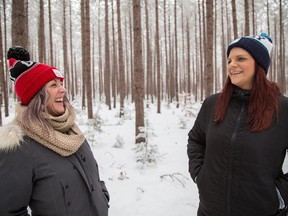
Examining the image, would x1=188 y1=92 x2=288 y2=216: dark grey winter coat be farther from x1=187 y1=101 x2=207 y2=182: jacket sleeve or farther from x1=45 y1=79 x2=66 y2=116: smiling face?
x1=45 y1=79 x2=66 y2=116: smiling face

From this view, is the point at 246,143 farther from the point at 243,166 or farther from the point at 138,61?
the point at 138,61

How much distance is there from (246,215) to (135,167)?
4.42 metres

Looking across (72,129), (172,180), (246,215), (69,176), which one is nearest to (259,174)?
(246,215)

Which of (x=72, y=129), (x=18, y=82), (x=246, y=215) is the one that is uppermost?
(x=18, y=82)

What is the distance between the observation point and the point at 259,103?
6.30 feet

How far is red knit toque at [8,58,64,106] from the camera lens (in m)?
1.78

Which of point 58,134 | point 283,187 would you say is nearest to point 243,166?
point 283,187

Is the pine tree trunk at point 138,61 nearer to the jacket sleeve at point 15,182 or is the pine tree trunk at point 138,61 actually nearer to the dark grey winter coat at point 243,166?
the dark grey winter coat at point 243,166

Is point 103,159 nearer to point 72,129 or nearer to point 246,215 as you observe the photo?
point 72,129

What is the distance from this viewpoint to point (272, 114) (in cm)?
188

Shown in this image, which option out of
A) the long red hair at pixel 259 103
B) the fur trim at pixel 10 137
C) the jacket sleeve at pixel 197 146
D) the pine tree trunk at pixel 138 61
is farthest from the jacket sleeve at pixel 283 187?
the pine tree trunk at pixel 138 61

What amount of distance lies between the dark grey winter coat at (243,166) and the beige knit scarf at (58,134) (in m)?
1.20

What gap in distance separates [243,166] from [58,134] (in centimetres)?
150

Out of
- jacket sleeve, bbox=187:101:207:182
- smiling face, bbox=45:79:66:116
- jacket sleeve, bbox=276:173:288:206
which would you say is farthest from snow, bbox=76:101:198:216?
smiling face, bbox=45:79:66:116
